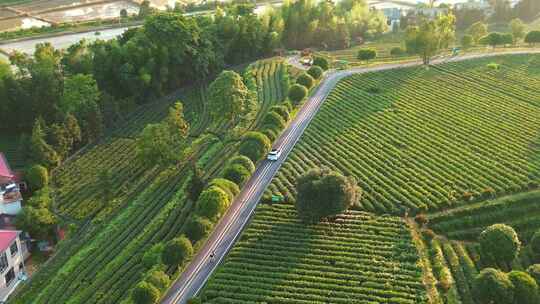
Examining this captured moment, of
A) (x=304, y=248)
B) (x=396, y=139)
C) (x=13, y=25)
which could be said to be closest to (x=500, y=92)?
(x=396, y=139)

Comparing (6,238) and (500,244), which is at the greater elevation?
(500,244)

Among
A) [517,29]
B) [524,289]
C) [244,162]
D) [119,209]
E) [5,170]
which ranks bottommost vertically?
[119,209]

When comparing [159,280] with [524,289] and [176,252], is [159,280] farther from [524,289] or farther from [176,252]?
[524,289]

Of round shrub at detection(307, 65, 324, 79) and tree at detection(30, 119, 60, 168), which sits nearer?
tree at detection(30, 119, 60, 168)

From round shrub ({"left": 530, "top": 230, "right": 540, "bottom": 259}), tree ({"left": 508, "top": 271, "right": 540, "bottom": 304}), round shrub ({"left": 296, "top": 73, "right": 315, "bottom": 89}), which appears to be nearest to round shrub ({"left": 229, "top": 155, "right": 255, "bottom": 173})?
round shrub ({"left": 296, "top": 73, "right": 315, "bottom": 89})

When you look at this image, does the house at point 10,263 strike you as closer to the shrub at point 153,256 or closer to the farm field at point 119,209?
the farm field at point 119,209

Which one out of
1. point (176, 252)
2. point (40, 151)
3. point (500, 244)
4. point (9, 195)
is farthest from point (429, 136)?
point (9, 195)

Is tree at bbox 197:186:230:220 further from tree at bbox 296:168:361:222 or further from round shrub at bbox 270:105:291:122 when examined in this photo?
round shrub at bbox 270:105:291:122
